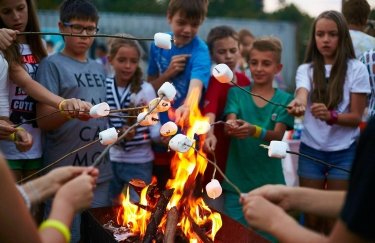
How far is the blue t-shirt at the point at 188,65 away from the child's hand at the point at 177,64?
0.06m

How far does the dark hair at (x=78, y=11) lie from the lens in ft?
12.9

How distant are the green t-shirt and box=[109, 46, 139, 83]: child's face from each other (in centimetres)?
108

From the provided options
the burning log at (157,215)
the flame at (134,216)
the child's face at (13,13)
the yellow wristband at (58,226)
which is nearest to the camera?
the yellow wristband at (58,226)

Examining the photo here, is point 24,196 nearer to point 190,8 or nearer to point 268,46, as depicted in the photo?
point 190,8

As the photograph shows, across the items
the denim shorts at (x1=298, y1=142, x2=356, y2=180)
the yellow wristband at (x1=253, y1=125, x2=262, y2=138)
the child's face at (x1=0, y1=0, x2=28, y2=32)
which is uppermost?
the child's face at (x1=0, y1=0, x2=28, y2=32)

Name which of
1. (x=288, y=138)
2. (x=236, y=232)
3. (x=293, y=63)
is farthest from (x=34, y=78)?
(x=293, y=63)

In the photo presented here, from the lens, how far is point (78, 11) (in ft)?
12.9

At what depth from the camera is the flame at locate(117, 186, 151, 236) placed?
3.42 m

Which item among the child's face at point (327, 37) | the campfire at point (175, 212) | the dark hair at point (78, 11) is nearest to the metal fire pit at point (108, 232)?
the campfire at point (175, 212)

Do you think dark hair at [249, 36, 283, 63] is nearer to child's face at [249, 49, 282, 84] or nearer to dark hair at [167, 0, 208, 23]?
child's face at [249, 49, 282, 84]

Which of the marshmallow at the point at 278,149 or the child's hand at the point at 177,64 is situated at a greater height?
the child's hand at the point at 177,64

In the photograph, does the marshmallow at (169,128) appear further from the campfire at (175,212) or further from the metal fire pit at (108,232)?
the metal fire pit at (108,232)

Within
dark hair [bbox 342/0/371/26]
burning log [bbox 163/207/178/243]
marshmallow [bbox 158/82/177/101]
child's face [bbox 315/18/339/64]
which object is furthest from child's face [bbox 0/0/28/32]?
dark hair [bbox 342/0/371/26]

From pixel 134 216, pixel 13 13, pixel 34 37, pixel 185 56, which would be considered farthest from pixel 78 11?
pixel 134 216
